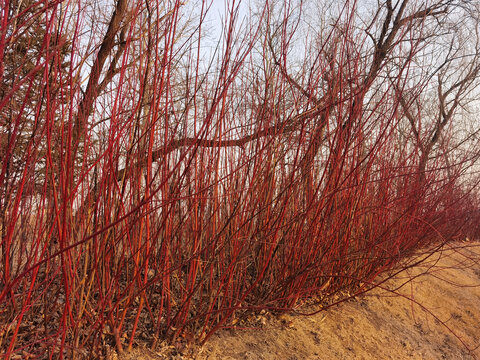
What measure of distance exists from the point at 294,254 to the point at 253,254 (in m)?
0.31

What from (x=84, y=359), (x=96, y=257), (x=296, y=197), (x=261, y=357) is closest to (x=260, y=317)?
(x=261, y=357)

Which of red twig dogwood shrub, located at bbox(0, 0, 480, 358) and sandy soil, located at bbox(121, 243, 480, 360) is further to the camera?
sandy soil, located at bbox(121, 243, 480, 360)

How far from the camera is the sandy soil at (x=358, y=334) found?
80.7 inches

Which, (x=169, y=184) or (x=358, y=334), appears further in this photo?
(x=358, y=334)

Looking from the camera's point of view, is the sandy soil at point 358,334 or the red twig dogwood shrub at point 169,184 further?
the sandy soil at point 358,334

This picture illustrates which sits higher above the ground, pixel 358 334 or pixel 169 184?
pixel 169 184

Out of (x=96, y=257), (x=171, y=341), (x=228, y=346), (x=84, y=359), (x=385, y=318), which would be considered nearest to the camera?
(x=96, y=257)

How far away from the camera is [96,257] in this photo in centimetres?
137

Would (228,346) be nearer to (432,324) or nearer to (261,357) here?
(261,357)

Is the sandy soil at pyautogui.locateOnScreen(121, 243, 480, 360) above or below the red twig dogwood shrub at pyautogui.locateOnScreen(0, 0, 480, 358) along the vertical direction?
below

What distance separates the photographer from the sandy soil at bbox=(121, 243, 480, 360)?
205cm

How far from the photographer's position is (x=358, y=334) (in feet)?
8.64

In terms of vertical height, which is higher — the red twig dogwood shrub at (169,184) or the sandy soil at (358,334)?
the red twig dogwood shrub at (169,184)

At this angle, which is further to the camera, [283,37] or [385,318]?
[385,318]
